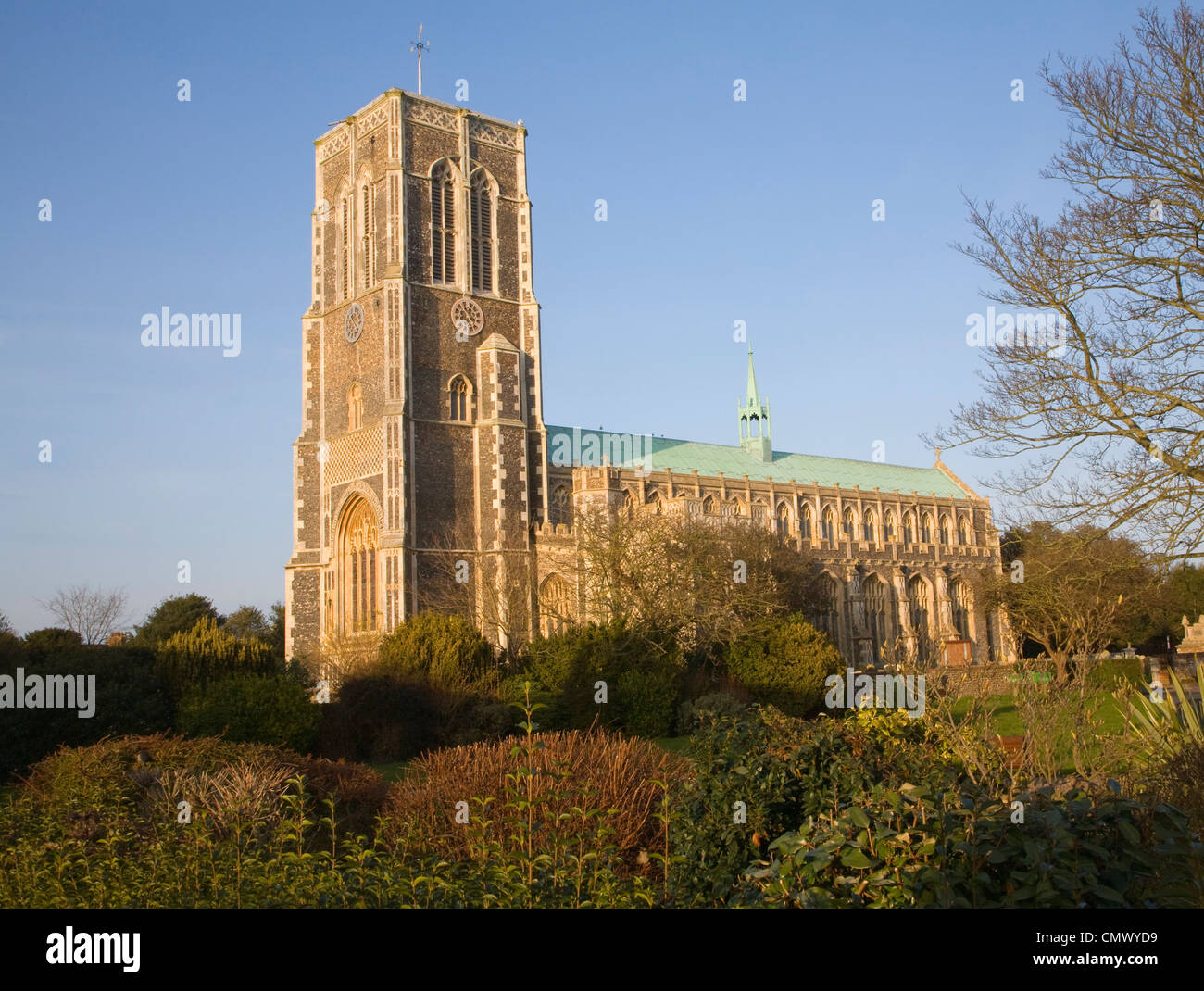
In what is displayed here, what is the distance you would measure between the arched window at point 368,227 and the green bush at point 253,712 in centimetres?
2118

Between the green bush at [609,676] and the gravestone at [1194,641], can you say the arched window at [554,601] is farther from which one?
the gravestone at [1194,641]

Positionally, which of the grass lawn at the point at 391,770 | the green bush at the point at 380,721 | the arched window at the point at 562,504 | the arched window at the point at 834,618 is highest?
the arched window at the point at 562,504

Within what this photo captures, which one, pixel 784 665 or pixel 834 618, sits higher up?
pixel 834 618

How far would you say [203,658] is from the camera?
21219 mm

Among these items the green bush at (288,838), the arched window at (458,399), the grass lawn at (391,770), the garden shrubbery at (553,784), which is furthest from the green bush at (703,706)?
the arched window at (458,399)

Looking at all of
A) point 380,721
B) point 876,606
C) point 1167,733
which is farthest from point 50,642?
point 876,606

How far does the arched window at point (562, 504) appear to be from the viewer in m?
41.9

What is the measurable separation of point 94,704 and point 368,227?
2363cm

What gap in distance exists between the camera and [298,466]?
38.2 meters

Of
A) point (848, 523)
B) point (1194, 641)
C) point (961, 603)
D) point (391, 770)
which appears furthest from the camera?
point (961, 603)

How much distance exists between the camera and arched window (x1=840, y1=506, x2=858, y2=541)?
57688mm

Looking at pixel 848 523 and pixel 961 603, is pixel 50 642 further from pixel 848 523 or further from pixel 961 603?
pixel 961 603
